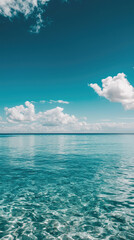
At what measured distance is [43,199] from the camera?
14484 mm


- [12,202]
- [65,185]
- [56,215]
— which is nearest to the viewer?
[56,215]

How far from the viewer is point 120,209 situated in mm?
12523

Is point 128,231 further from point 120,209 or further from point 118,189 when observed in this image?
point 118,189

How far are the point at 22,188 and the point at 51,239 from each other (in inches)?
369

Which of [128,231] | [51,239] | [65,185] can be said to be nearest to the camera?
[51,239]

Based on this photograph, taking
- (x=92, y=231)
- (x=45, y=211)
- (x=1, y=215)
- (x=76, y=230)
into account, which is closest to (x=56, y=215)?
(x=45, y=211)

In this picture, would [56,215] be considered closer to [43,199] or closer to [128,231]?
[43,199]

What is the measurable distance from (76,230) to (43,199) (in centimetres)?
548

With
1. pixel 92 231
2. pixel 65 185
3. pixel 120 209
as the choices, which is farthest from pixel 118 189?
pixel 92 231

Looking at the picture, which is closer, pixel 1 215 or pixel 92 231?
pixel 92 231

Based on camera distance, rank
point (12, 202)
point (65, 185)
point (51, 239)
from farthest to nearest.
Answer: point (65, 185), point (12, 202), point (51, 239)

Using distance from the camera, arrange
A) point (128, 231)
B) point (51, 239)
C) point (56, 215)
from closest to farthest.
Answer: point (51, 239) < point (128, 231) < point (56, 215)

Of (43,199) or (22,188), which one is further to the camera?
(22,188)

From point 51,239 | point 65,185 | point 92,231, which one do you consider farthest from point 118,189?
point 51,239
